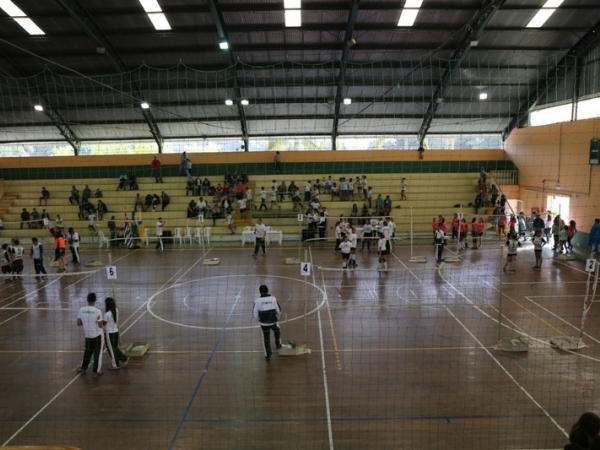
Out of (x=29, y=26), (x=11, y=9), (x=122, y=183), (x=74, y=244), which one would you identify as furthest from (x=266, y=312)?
(x=122, y=183)

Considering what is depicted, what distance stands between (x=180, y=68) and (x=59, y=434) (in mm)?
21073

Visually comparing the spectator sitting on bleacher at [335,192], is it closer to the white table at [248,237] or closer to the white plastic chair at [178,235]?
the white table at [248,237]

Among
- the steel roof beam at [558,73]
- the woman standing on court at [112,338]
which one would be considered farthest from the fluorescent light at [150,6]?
the steel roof beam at [558,73]

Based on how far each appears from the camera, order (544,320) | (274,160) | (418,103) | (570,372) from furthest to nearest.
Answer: (274,160) < (418,103) < (544,320) < (570,372)

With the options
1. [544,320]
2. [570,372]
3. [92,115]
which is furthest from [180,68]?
[570,372]

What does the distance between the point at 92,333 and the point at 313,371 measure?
3696 mm

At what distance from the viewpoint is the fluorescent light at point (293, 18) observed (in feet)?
64.3

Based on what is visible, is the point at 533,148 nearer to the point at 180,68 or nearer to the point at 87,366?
the point at 180,68

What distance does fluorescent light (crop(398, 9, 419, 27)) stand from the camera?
19.6 m

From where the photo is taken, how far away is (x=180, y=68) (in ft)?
78.6

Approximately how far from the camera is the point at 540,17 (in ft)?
67.0

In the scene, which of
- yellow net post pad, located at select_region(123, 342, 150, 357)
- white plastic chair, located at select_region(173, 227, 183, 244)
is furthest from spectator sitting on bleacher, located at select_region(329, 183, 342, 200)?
yellow net post pad, located at select_region(123, 342, 150, 357)

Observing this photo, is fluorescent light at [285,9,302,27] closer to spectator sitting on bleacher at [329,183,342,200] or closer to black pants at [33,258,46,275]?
spectator sitting on bleacher at [329,183,342,200]

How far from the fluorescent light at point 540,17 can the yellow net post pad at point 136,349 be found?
2070 cm
